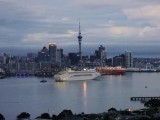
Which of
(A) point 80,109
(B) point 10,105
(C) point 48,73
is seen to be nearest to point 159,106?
(A) point 80,109

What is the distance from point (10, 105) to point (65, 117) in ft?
27.5

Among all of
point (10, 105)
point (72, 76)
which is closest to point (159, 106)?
point (10, 105)

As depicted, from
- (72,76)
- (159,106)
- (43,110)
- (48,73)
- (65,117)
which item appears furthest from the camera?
(48,73)

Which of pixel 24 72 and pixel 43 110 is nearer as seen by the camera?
pixel 43 110

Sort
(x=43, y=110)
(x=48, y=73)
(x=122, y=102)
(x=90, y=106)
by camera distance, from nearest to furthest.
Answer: (x=43, y=110), (x=90, y=106), (x=122, y=102), (x=48, y=73)

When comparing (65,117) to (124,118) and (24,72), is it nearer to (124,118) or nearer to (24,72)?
(124,118)

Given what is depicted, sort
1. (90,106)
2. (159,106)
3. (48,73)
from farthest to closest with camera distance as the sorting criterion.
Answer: (48,73) < (90,106) < (159,106)

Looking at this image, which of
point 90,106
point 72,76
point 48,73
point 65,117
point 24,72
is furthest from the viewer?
point 24,72

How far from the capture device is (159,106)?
57.4 feet

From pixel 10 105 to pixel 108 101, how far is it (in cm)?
430

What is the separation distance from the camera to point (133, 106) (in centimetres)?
2047

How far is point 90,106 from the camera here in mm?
19984

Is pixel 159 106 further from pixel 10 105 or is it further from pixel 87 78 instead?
pixel 87 78

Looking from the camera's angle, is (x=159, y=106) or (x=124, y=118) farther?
(x=159, y=106)
